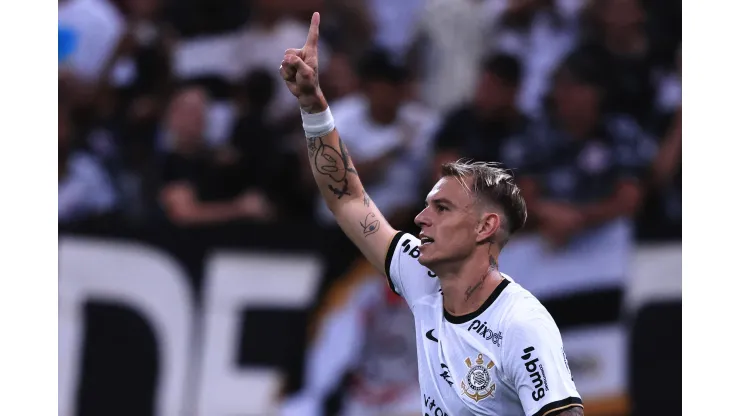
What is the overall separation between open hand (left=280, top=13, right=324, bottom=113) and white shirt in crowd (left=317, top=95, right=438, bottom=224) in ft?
13.1

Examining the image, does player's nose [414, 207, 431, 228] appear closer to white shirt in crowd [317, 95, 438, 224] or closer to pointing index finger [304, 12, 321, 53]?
pointing index finger [304, 12, 321, 53]

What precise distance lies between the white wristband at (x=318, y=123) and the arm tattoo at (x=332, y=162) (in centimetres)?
4

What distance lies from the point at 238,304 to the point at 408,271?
4346 mm

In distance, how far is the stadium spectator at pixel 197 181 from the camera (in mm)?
9781

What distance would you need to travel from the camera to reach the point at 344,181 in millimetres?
5934

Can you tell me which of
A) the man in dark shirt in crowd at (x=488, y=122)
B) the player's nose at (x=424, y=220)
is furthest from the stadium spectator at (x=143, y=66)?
the player's nose at (x=424, y=220)

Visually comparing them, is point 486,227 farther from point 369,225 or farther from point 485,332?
point 369,225

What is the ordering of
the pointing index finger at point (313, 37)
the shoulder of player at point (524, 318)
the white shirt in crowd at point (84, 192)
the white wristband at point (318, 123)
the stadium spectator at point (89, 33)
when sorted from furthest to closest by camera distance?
the stadium spectator at point (89, 33), the white shirt in crowd at point (84, 192), the white wristband at point (318, 123), the pointing index finger at point (313, 37), the shoulder of player at point (524, 318)

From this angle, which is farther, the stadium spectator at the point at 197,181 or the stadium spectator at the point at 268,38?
the stadium spectator at the point at 268,38

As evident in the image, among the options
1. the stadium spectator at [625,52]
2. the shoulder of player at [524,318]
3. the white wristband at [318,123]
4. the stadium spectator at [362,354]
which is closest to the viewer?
the shoulder of player at [524,318]

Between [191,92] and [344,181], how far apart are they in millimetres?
4693

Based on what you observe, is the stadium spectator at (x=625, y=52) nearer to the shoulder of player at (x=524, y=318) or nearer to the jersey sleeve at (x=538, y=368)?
the shoulder of player at (x=524, y=318)

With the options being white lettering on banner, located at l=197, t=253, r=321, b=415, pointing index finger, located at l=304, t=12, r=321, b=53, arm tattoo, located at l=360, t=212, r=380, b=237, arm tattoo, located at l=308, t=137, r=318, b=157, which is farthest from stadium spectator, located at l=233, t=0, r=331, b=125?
pointing index finger, located at l=304, t=12, r=321, b=53

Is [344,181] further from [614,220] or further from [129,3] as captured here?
[129,3]
